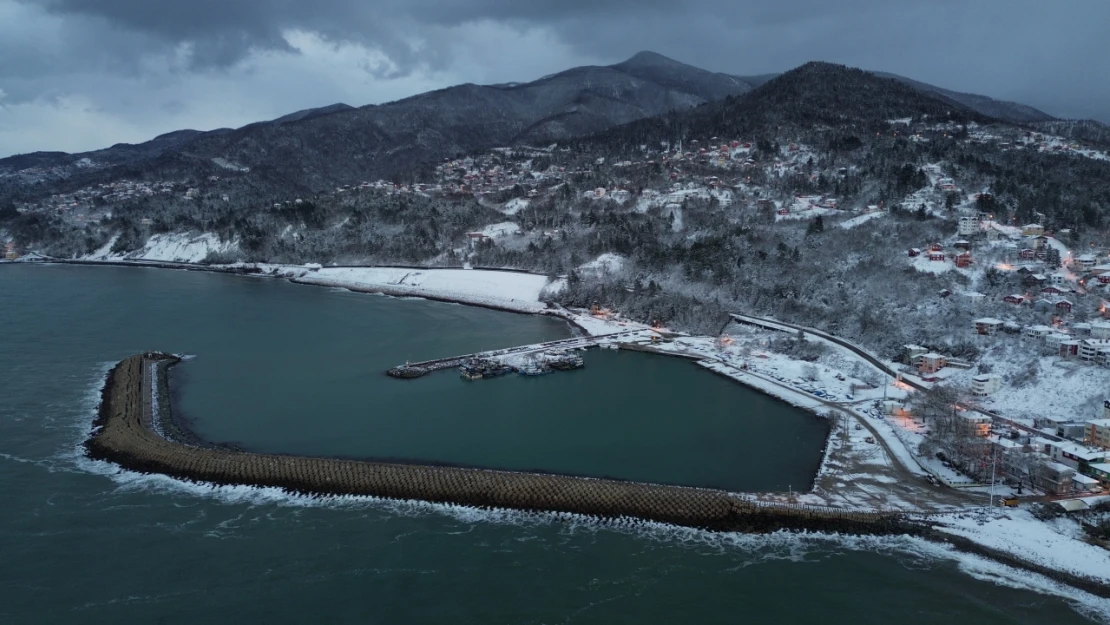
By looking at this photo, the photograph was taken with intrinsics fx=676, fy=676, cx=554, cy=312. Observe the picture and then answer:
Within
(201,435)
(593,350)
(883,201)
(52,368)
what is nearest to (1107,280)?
(883,201)

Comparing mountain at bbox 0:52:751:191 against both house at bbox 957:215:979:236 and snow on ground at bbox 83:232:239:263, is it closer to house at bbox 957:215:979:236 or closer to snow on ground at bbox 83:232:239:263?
snow on ground at bbox 83:232:239:263

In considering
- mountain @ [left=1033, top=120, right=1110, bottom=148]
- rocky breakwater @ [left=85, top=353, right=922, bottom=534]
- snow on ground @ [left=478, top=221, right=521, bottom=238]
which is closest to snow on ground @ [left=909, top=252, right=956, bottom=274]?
rocky breakwater @ [left=85, top=353, right=922, bottom=534]

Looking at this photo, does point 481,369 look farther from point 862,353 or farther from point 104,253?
point 104,253

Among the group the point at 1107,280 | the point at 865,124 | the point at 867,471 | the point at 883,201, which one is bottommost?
the point at 867,471

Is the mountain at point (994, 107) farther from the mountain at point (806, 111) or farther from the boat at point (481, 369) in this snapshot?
the boat at point (481, 369)

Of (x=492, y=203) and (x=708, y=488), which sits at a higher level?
(x=492, y=203)

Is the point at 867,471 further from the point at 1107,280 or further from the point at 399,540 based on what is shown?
the point at 1107,280
